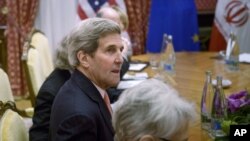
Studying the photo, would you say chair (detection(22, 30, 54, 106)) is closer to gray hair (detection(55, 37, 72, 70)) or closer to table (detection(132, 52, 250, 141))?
gray hair (detection(55, 37, 72, 70))

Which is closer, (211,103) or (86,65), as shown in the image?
(86,65)

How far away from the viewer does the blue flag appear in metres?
4.45

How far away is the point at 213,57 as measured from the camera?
11.6 feet

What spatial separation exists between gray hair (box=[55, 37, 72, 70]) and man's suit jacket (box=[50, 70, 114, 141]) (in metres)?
0.33

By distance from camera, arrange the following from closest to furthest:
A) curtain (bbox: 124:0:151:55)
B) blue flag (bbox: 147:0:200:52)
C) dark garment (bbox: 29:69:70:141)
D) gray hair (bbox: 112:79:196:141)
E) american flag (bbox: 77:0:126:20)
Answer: gray hair (bbox: 112:79:196:141) < dark garment (bbox: 29:69:70:141) < american flag (bbox: 77:0:126:20) < blue flag (bbox: 147:0:200:52) < curtain (bbox: 124:0:151:55)

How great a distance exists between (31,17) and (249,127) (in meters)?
3.30

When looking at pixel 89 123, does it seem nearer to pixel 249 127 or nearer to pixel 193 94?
pixel 249 127

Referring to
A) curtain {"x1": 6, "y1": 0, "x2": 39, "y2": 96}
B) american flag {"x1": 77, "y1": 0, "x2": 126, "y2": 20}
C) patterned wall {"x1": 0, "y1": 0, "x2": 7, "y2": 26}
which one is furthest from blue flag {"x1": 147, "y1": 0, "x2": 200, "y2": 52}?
patterned wall {"x1": 0, "y1": 0, "x2": 7, "y2": 26}

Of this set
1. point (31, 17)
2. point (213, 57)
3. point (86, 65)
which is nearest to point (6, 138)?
point (86, 65)

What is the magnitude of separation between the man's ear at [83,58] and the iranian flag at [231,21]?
10.4ft

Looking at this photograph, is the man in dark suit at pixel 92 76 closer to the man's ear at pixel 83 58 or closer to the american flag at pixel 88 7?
the man's ear at pixel 83 58

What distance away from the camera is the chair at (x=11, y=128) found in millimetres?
1503

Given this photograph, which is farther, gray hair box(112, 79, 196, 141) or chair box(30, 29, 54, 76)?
chair box(30, 29, 54, 76)

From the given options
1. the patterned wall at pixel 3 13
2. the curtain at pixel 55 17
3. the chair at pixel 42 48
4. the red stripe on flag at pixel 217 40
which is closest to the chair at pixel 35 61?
the chair at pixel 42 48
